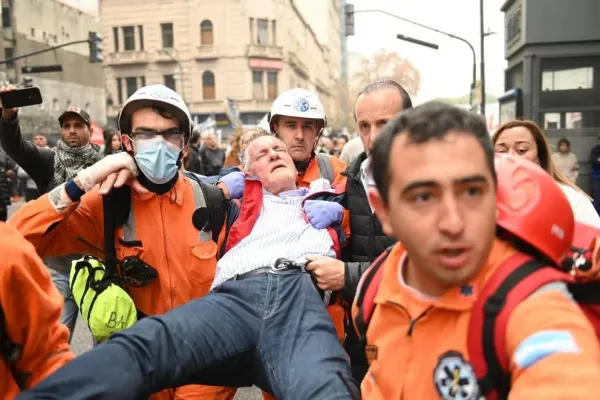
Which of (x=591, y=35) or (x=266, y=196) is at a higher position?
(x=591, y=35)

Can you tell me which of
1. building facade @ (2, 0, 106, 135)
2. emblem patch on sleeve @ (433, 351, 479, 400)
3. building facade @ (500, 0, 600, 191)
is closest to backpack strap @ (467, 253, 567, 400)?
emblem patch on sleeve @ (433, 351, 479, 400)

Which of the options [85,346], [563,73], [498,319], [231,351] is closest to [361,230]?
[231,351]

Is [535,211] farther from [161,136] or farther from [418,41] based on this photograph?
[418,41]

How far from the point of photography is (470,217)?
1422mm

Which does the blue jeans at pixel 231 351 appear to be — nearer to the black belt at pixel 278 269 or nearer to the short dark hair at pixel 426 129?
the black belt at pixel 278 269

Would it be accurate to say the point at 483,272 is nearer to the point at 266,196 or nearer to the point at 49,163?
the point at 266,196

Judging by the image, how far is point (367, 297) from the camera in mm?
1782

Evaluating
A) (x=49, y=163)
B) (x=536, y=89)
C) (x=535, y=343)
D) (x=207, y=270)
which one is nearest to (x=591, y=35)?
(x=536, y=89)

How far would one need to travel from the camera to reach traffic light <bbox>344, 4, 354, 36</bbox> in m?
22.2

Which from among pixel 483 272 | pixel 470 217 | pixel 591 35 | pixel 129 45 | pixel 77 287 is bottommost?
pixel 77 287

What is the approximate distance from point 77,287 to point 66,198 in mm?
471

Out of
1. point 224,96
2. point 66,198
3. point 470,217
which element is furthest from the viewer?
point 224,96

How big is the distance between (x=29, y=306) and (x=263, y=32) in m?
53.5

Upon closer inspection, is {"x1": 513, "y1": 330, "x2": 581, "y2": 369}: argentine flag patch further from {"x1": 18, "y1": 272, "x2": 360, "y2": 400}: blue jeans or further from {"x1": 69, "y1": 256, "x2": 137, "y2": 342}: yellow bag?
{"x1": 69, "y1": 256, "x2": 137, "y2": 342}: yellow bag
